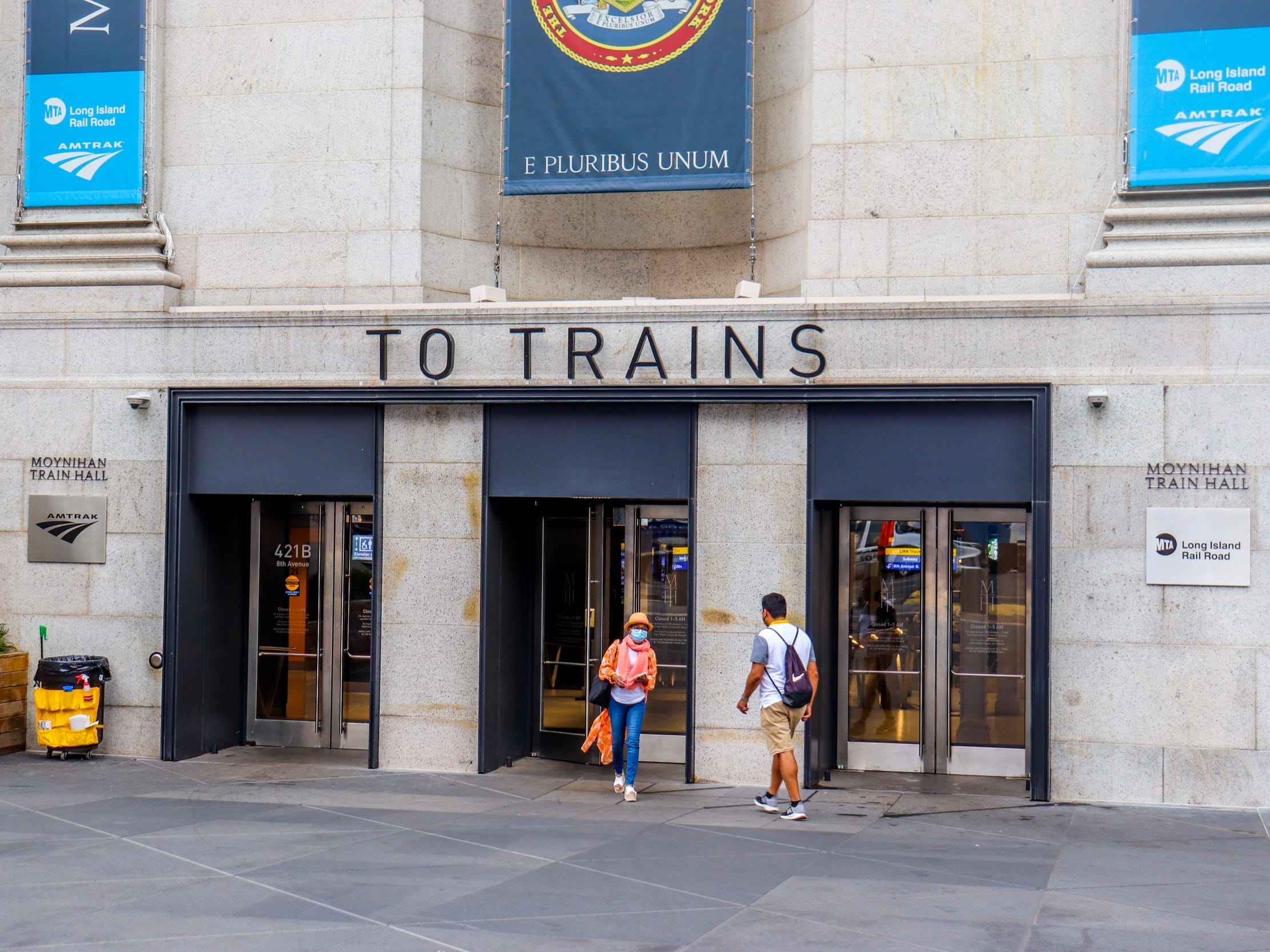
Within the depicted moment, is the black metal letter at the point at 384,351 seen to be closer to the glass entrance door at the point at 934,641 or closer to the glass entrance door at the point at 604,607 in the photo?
the glass entrance door at the point at 604,607

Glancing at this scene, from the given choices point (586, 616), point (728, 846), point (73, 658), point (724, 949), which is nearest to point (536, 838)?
point (728, 846)

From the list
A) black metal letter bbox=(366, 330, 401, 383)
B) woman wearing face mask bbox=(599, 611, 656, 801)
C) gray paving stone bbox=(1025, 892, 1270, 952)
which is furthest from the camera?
black metal letter bbox=(366, 330, 401, 383)

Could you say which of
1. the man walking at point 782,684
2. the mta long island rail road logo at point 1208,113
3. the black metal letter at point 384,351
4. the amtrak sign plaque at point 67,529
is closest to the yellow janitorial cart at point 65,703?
the amtrak sign plaque at point 67,529

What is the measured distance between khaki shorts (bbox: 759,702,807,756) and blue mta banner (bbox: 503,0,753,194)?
Answer: 5.26m

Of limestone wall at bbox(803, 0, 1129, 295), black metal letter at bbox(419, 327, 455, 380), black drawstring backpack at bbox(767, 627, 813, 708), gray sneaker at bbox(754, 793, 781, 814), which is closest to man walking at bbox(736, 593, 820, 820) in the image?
black drawstring backpack at bbox(767, 627, 813, 708)

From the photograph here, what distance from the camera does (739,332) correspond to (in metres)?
12.6

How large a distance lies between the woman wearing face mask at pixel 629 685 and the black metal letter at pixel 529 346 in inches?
103

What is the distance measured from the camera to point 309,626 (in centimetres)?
1469

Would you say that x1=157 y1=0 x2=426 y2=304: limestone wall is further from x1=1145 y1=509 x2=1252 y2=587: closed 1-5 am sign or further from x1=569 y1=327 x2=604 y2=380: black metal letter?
x1=1145 y1=509 x2=1252 y2=587: closed 1-5 am sign

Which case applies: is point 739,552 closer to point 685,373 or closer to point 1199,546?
point 685,373

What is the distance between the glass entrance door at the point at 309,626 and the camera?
1455 cm

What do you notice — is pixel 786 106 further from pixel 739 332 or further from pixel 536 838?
pixel 536 838

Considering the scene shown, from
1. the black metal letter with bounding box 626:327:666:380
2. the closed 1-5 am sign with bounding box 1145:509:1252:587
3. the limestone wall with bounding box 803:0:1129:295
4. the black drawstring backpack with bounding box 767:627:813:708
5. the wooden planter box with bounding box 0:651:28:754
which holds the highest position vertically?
the limestone wall with bounding box 803:0:1129:295

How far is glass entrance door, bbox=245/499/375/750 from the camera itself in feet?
47.8
